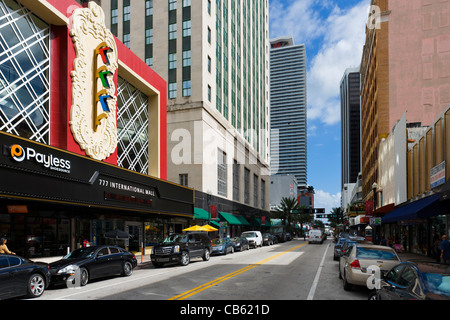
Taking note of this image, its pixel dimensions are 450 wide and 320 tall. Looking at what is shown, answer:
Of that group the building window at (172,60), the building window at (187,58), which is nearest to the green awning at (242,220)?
the building window at (187,58)

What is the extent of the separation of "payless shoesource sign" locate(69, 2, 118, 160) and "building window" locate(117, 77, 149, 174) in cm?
255

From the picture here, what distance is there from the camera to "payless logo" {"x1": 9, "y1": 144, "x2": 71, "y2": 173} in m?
16.1

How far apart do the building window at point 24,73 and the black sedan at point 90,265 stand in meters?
7.07

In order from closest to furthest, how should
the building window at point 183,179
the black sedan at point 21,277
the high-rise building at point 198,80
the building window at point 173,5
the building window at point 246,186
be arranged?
the black sedan at point 21,277 < the high-rise building at point 198,80 < the building window at point 183,179 < the building window at point 173,5 < the building window at point 246,186

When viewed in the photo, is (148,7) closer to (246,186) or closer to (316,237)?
(246,186)

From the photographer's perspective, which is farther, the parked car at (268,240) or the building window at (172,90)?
the parked car at (268,240)

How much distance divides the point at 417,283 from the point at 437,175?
18752 mm

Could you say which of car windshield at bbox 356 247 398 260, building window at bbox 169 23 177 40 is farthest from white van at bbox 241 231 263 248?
car windshield at bbox 356 247 398 260

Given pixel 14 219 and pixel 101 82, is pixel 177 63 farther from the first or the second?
pixel 14 219

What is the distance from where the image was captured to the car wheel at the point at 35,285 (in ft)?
38.8

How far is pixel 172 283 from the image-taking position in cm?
1439

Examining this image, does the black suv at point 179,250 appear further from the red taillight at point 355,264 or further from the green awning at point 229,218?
the green awning at point 229,218

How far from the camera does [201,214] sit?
41188mm

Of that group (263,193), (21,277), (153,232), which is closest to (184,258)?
(21,277)
